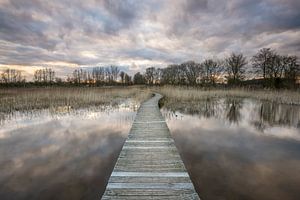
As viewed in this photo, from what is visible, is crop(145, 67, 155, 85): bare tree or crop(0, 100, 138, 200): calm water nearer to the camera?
crop(0, 100, 138, 200): calm water

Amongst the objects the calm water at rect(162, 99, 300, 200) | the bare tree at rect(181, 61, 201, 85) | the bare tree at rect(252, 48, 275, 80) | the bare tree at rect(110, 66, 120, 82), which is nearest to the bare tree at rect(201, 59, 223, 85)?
the bare tree at rect(181, 61, 201, 85)

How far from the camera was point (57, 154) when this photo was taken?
15.1 ft

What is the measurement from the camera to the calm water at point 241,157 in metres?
3.15

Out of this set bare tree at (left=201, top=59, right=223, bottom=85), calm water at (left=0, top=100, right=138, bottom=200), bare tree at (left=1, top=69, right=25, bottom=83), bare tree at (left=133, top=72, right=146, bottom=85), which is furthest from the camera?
bare tree at (left=133, top=72, right=146, bottom=85)

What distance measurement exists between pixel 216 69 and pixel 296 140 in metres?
35.1

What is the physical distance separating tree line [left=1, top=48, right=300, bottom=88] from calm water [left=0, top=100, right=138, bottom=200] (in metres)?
24.2

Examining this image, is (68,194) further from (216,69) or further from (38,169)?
(216,69)

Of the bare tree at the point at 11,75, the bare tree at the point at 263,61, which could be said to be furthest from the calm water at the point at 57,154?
the bare tree at the point at 11,75

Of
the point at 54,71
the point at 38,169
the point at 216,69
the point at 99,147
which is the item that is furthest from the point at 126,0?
the point at 54,71

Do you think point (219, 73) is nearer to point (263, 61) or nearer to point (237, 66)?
point (237, 66)

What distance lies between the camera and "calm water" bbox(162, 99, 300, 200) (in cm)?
315

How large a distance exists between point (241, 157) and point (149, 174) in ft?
10.1

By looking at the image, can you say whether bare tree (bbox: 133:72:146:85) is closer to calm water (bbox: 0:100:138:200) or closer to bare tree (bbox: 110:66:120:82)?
bare tree (bbox: 110:66:120:82)

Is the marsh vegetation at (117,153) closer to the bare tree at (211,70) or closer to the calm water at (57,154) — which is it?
the calm water at (57,154)
